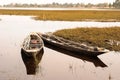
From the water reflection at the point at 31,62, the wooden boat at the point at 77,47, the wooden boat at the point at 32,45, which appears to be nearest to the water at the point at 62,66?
the water reflection at the point at 31,62

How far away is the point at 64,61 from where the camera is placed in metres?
23.1

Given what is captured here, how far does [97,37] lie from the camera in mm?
31219

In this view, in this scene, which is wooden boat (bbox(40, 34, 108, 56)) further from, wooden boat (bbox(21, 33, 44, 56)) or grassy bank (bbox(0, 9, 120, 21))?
grassy bank (bbox(0, 9, 120, 21))

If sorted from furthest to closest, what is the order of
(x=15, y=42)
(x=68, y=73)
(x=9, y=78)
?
(x=15, y=42)
(x=68, y=73)
(x=9, y=78)

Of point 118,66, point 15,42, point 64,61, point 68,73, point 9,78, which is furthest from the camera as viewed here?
point 15,42

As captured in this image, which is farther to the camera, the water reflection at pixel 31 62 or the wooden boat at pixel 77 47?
the wooden boat at pixel 77 47

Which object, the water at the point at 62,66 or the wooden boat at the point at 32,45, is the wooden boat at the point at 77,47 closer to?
the water at the point at 62,66

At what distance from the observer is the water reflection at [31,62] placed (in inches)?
787

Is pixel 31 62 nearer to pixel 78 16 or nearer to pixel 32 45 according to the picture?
pixel 32 45

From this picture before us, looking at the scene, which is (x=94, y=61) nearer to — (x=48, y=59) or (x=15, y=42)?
(x=48, y=59)

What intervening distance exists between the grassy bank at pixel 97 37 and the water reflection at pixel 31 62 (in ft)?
23.1

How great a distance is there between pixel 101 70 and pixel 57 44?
848cm

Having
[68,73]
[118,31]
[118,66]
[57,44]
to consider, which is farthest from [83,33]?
[68,73]

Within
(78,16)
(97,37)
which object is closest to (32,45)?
(97,37)
